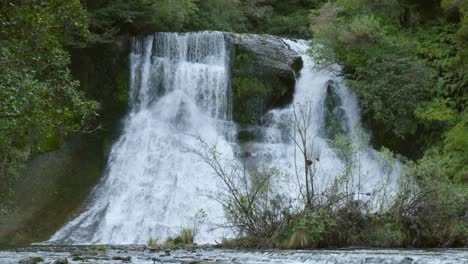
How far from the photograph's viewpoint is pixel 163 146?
80.6 feet

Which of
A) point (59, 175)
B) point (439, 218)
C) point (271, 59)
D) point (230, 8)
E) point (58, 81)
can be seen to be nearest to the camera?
point (58, 81)

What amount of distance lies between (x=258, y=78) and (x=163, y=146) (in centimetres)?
537

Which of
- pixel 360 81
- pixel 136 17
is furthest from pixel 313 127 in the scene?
pixel 136 17

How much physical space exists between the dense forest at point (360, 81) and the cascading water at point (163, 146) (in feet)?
6.75

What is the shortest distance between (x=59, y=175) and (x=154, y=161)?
370 cm

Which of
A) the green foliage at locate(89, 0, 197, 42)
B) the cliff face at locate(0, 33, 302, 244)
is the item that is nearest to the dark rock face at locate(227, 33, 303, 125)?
the cliff face at locate(0, 33, 302, 244)

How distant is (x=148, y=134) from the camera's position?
2514cm

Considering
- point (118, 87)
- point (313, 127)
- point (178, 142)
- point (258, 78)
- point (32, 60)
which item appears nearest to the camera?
point (32, 60)

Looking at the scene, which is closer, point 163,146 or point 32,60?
point 32,60

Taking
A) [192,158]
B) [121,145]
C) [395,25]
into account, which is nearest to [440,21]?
[395,25]

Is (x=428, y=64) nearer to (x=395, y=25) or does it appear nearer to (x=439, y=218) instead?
(x=395, y=25)

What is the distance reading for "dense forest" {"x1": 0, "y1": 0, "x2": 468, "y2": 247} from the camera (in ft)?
33.2

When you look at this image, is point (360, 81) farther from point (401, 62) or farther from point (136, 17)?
point (136, 17)

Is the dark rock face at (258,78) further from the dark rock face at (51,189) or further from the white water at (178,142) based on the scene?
the dark rock face at (51,189)
